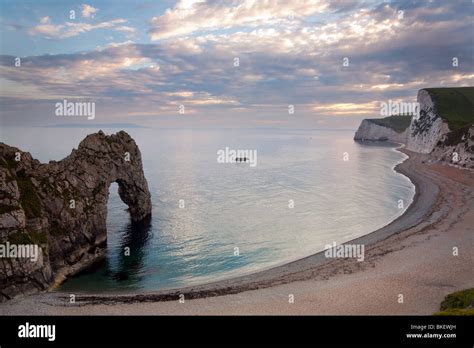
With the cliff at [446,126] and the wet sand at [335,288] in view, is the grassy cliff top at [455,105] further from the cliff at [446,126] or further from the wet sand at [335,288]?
the wet sand at [335,288]

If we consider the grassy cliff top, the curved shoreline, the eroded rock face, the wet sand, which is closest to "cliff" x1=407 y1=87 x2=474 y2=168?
the grassy cliff top

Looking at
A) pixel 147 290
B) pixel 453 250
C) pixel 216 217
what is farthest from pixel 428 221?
pixel 147 290

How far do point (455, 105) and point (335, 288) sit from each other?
514ft

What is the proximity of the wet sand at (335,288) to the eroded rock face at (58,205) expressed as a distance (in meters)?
3.56

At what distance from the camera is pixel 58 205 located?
44.9m

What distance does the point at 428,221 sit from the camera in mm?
60000

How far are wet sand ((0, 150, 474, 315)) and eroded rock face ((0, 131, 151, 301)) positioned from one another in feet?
11.7

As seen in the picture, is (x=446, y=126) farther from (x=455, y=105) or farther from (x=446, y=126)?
(x=455, y=105)

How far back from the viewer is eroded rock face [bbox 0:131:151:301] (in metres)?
35.5

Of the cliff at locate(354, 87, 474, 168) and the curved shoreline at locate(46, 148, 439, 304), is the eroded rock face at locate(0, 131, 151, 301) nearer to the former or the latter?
the curved shoreline at locate(46, 148, 439, 304)

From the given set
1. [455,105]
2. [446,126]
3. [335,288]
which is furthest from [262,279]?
[455,105]

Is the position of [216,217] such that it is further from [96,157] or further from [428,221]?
[428,221]
